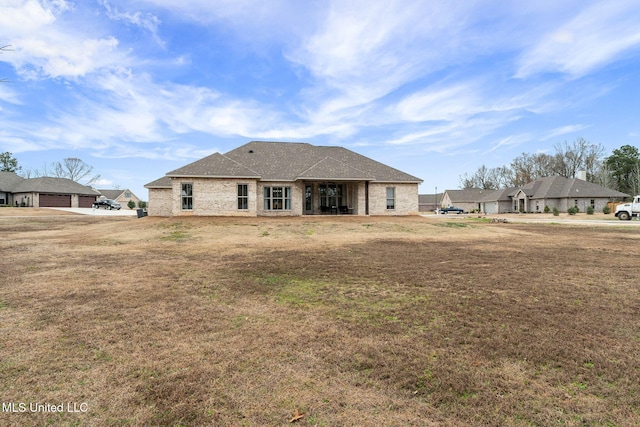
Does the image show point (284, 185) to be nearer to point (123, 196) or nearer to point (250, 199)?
point (250, 199)

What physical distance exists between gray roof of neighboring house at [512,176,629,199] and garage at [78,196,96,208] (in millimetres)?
75909

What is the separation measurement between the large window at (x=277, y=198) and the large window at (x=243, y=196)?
1836mm

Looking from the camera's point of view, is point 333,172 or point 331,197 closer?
point 333,172

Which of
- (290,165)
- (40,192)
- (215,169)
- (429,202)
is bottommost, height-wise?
(429,202)

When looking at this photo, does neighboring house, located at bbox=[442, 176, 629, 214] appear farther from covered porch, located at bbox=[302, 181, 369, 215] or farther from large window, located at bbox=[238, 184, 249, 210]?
large window, located at bbox=[238, 184, 249, 210]

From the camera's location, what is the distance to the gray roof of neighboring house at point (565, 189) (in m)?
50.4

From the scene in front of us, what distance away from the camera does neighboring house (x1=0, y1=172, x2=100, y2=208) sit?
5084 cm

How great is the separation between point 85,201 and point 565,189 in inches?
3129

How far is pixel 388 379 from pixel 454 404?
0.61 meters

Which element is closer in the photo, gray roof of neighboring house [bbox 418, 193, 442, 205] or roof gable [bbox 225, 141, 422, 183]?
roof gable [bbox 225, 141, 422, 183]

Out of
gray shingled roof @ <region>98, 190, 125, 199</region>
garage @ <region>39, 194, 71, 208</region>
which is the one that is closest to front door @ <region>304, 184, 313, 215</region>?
garage @ <region>39, 194, 71, 208</region>

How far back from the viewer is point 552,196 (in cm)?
5247

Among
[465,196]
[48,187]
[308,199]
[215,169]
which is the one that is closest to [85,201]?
[48,187]

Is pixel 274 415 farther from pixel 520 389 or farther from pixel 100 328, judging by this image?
pixel 100 328
